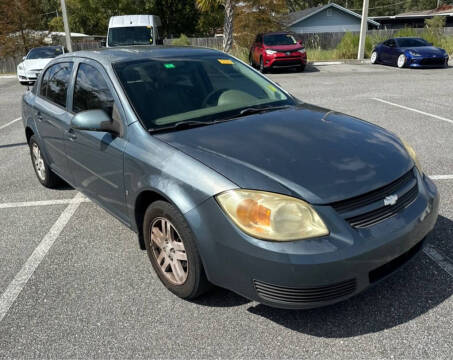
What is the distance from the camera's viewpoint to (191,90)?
345 cm

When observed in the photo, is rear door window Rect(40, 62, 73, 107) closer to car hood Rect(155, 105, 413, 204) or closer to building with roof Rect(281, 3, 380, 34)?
car hood Rect(155, 105, 413, 204)

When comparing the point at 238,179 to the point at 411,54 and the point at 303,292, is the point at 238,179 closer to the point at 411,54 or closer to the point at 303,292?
the point at 303,292

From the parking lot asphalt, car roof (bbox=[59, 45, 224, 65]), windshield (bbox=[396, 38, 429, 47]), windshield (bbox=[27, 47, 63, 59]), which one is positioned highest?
car roof (bbox=[59, 45, 224, 65])

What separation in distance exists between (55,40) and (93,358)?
127ft

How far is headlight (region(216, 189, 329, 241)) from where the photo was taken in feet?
7.36

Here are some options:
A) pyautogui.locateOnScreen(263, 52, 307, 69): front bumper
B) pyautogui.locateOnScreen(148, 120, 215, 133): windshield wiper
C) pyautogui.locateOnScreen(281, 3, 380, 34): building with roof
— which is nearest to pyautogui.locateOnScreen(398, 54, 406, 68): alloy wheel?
pyautogui.locateOnScreen(263, 52, 307, 69): front bumper

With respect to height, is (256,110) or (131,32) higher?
(131,32)

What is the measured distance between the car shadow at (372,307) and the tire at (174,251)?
19cm

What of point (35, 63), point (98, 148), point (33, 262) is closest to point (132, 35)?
point (35, 63)

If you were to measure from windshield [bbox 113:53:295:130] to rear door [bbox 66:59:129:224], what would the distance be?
0.62ft

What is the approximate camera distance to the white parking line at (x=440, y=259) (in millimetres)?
2993

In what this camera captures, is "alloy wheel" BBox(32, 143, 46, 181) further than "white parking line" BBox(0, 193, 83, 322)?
Yes

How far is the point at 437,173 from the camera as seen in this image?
16.3ft

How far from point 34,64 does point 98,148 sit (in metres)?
15.8
